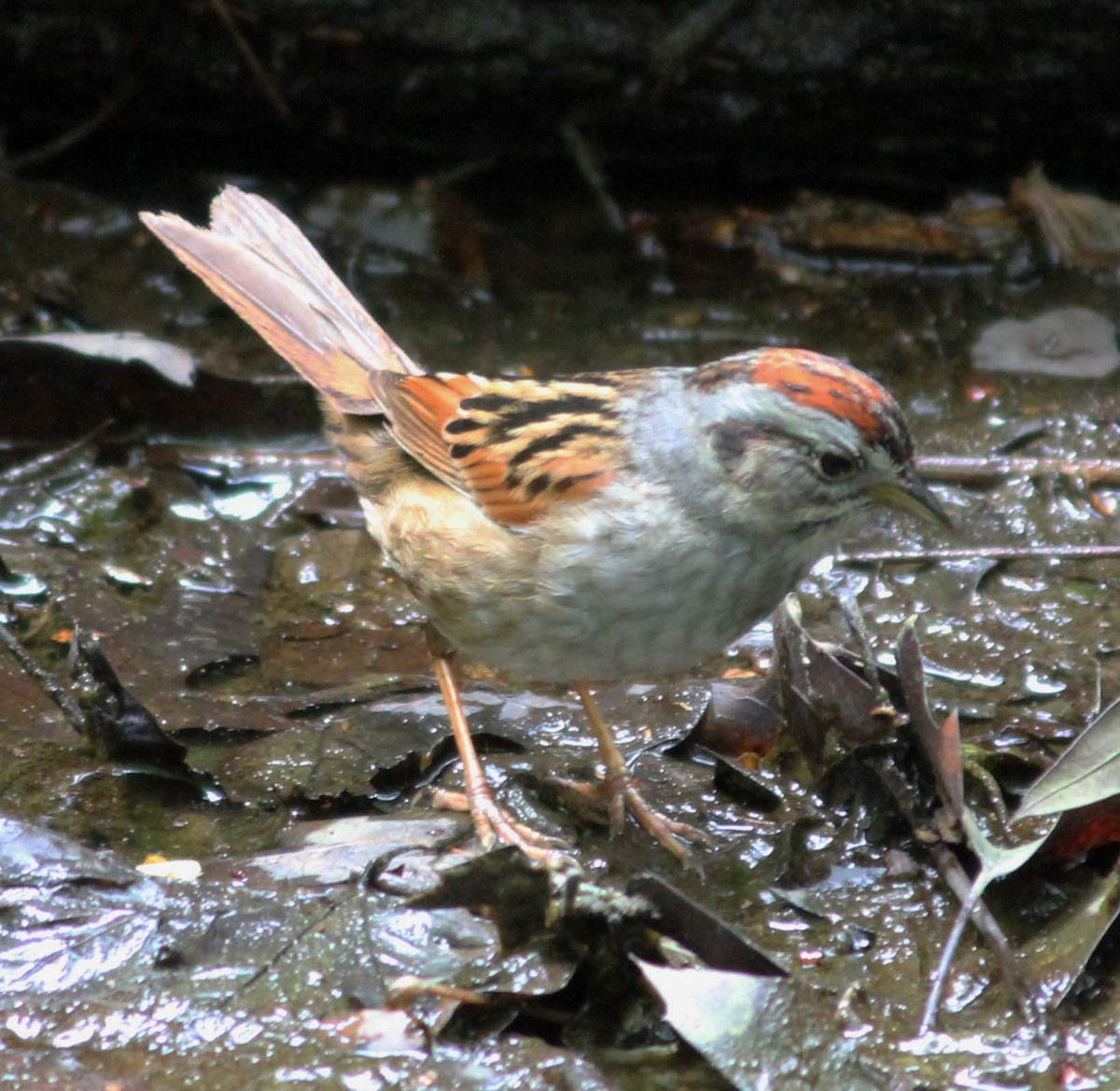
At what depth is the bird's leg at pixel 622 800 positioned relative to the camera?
138 inches

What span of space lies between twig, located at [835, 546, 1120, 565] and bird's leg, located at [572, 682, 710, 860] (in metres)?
1.05

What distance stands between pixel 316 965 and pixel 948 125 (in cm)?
427

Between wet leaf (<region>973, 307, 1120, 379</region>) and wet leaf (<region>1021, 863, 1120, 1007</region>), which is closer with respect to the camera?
wet leaf (<region>1021, 863, 1120, 1007</region>)

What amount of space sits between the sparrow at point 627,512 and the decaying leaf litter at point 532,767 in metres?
0.27

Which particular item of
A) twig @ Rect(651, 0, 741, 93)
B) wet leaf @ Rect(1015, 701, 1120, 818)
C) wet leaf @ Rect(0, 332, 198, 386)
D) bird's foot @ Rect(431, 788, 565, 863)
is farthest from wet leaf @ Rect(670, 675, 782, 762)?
twig @ Rect(651, 0, 741, 93)

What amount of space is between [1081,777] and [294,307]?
7.96 feet

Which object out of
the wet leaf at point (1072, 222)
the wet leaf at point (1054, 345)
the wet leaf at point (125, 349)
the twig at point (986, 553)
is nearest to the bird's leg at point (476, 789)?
the twig at point (986, 553)

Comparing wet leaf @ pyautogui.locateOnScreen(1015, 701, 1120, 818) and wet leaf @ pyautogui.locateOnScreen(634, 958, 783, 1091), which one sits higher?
wet leaf @ pyautogui.locateOnScreen(1015, 701, 1120, 818)

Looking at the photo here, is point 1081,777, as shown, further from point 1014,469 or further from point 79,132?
point 79,132

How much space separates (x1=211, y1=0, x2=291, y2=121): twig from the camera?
5.68m

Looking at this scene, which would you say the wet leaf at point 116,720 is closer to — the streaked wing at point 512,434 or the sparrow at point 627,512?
the sparrow at point 627,512

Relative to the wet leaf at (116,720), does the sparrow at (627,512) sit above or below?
above

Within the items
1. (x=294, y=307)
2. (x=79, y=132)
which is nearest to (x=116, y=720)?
(x=294, y=307)

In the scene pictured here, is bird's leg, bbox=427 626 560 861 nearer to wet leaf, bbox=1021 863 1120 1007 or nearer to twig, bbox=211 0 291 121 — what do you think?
wet leaf, bbox=1021 863 1120 1007
